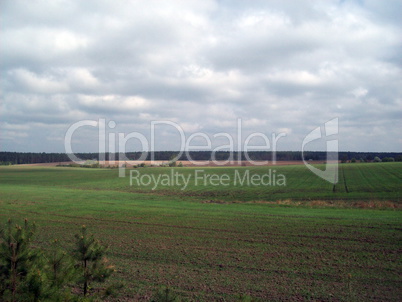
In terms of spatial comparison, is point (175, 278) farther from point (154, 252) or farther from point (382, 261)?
point (382, 261)

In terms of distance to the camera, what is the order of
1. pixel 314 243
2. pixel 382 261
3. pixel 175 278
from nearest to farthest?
pixel 175 278 < pixel 382 261 < pixel 314 243

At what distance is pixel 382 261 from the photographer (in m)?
10.5

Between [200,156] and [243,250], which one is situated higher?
[200,156]

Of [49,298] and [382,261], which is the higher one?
[49,298]

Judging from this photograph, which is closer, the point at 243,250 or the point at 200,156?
the point at 243,250

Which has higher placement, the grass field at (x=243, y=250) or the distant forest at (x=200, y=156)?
the distant forest at (x=200, y=156)

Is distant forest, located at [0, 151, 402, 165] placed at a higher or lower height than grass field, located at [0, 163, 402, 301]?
higher

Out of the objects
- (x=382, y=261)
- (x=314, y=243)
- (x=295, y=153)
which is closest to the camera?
(x=382, y=261)

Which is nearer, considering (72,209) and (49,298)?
(49,298)

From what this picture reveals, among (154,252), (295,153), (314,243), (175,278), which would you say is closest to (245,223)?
(314,243)

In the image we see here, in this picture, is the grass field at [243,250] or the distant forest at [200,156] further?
the distant forest at [200,156]

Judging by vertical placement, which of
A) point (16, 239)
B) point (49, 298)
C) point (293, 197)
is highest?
point (16, 239)

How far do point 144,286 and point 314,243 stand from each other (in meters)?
7.64

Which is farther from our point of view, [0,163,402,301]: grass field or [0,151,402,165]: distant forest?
[0,151,402,165]: distant forest
